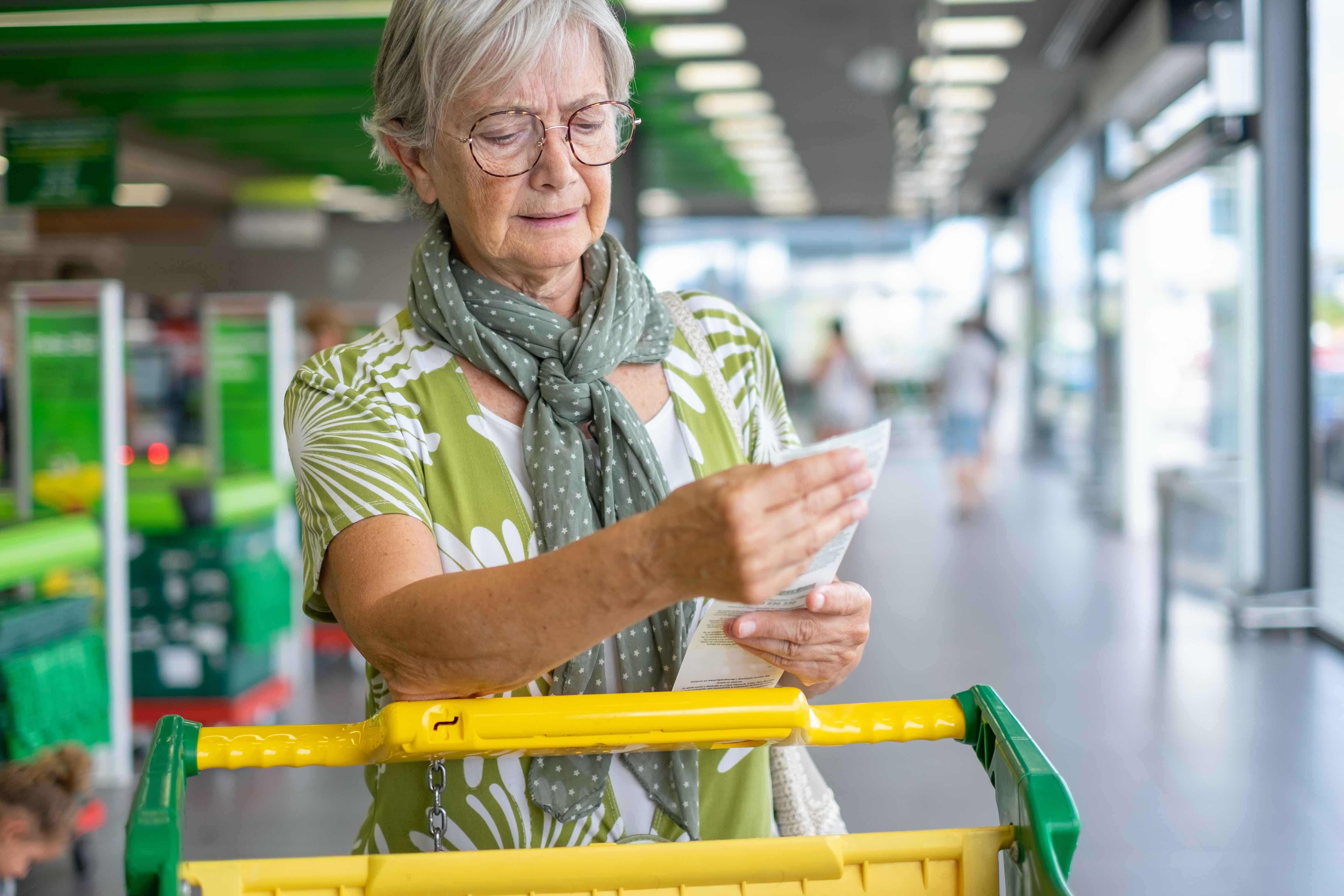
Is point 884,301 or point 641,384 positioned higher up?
point 884,301

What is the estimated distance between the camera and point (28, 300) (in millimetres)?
4398

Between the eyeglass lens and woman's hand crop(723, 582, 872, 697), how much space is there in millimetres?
515

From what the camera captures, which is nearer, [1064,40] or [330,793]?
[330,793]

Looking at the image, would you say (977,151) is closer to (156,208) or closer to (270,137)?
(270,137)

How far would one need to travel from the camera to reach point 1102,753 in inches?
167

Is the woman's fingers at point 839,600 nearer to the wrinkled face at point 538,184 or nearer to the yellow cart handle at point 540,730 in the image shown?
the yellow cart handle at point 540,730

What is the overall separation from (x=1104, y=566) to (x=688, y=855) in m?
7.70

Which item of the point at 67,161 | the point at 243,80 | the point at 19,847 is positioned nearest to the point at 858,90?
the point at 243,80

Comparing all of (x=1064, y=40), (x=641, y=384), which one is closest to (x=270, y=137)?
(x=1064, y=40)

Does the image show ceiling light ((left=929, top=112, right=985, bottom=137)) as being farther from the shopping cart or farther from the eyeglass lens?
the shopping cart

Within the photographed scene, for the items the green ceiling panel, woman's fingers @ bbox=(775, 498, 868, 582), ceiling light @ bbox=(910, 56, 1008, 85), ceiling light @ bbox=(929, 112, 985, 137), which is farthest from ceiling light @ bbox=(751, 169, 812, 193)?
woman's fingers @ bbox=(775, 498, 868, 582)

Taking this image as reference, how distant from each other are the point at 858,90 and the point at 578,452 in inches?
463

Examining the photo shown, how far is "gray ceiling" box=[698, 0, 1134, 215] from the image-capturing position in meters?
9.37

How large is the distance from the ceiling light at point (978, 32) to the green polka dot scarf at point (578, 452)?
8.45m
